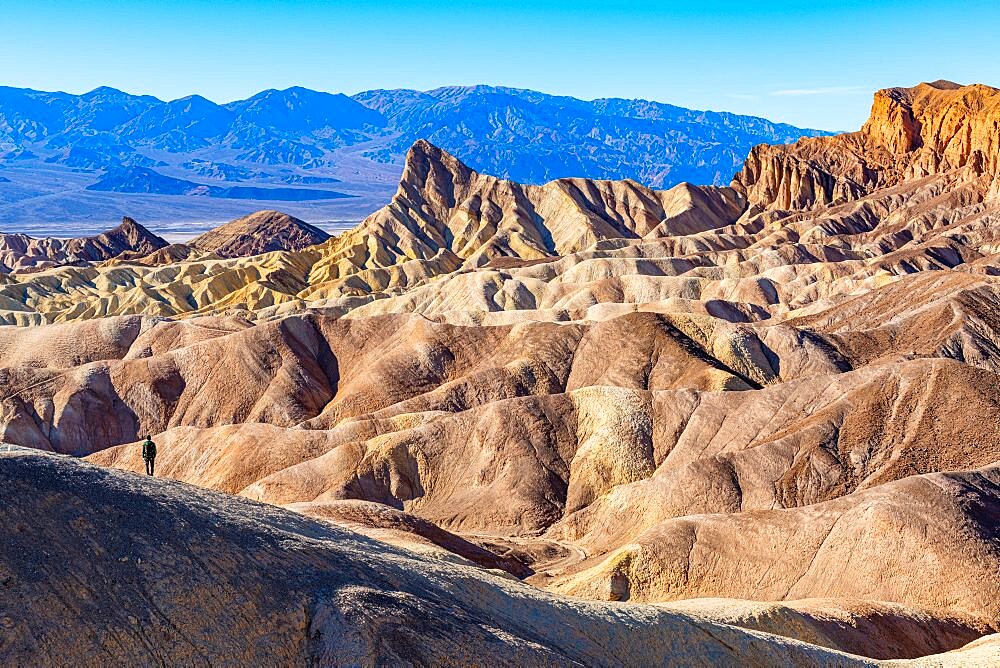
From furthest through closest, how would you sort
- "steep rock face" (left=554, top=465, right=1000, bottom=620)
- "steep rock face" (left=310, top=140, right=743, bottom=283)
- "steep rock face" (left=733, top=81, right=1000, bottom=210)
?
1. "steep rock face" (left=733, top=81, right=1000, bottom=210)
2. "steep rock face" (left=310, top=140, right=743, bottom=283)
3. "steep rock face" (left=554, top=465, right=1000, bottom=620)

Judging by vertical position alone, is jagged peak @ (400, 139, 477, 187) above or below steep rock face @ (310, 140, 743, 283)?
above

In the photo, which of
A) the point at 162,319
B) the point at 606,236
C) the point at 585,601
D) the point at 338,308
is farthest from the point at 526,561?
the point at 606,236

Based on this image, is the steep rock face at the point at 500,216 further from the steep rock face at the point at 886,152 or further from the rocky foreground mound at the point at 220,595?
the rocky foreground mound at the point at 220,595

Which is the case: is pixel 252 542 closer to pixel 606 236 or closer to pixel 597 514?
pixel 597 514

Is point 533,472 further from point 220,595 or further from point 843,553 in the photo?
point 220,595

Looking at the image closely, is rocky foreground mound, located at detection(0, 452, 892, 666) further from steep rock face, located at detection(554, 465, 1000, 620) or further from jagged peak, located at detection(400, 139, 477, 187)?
jagged peak, located at detection(400, 139, 477, 187)

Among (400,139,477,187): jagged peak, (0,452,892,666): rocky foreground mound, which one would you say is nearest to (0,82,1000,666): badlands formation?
(0,452,892,666): rocky foreground mound
